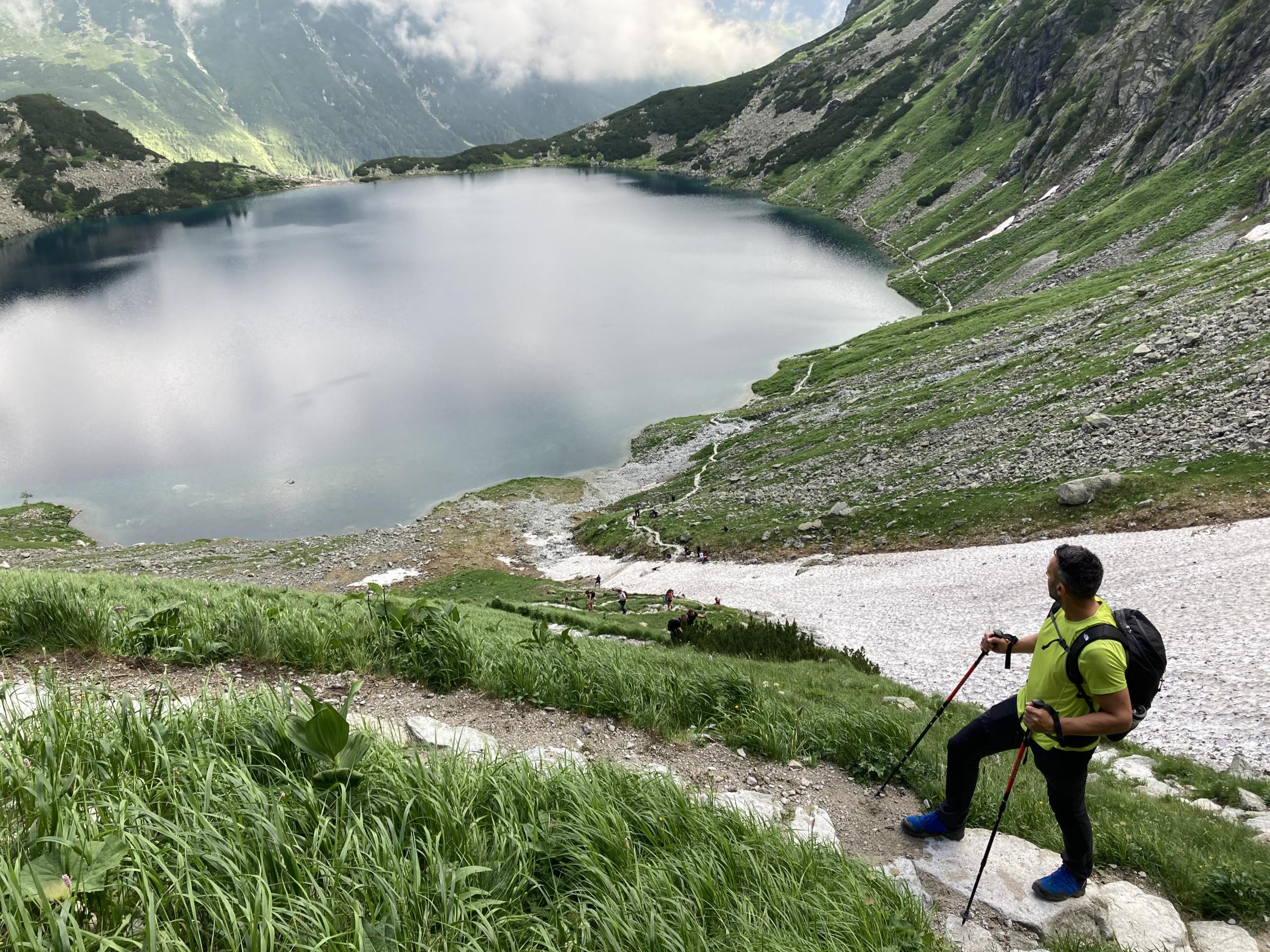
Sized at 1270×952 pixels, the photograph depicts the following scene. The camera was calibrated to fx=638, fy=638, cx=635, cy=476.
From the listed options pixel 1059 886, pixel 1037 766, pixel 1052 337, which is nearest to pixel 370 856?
pixel 1059 886

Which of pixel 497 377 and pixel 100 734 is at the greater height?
pixel 497 377

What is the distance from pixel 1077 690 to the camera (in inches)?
215

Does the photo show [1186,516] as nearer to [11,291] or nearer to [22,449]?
[22,449]

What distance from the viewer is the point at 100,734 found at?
4.27m

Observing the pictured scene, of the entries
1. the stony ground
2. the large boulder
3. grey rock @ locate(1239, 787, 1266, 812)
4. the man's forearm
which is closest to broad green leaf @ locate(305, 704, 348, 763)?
the stony ground

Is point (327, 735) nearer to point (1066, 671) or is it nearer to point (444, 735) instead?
point (444, 735)

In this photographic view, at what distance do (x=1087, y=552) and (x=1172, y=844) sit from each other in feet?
12.2

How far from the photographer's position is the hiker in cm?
525

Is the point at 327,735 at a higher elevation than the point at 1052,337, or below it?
below

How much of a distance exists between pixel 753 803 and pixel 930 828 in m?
1.78

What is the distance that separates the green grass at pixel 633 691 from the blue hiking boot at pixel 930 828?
0.63m

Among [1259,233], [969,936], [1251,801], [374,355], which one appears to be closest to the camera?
[969,936]

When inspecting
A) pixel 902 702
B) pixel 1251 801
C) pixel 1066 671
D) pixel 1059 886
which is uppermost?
pixel 1066 671

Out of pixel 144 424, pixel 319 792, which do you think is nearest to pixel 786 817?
pixel 319 792
